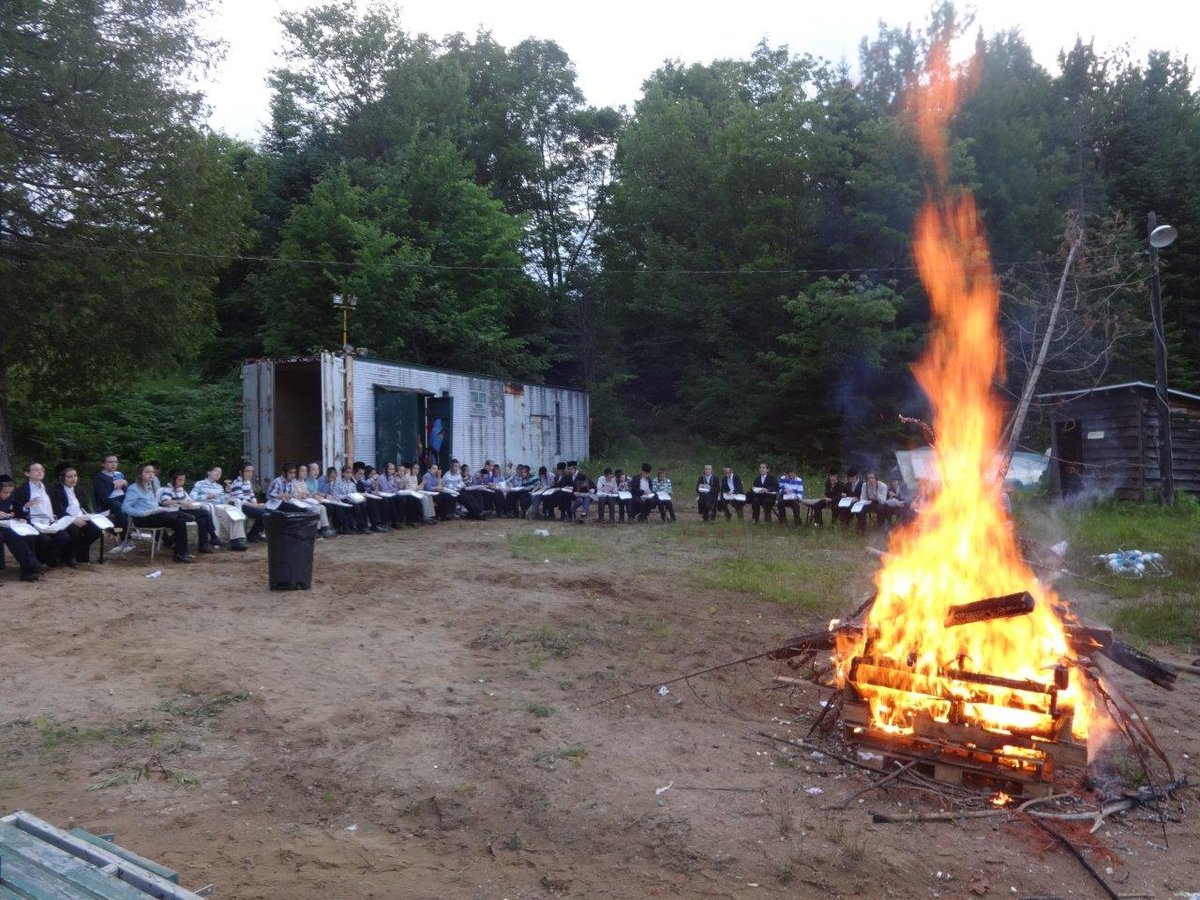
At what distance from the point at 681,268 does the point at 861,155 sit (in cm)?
831

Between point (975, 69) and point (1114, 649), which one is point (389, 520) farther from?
point (975, 69)

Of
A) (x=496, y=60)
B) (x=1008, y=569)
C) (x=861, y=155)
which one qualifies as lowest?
(x=1008, y=569)

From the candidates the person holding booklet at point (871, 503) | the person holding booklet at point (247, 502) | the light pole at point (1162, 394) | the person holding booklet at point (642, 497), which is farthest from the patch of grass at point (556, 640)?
the light pole at point (1162, 394)

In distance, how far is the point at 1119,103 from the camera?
35.9 meters

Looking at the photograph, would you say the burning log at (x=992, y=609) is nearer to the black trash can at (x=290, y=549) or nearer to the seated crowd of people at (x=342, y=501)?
the black trash can at (x=290, y=549)

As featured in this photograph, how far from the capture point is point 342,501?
688 inches

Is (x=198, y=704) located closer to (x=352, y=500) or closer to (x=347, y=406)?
(x=352, y=500)

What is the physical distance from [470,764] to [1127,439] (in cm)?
2123

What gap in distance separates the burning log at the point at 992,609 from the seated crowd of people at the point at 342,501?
1043cm

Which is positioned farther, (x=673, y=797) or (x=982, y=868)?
(x=673, y=797)

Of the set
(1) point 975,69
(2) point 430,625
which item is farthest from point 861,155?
(2) point 430,625

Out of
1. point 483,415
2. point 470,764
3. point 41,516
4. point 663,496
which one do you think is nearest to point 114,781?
point 470,764

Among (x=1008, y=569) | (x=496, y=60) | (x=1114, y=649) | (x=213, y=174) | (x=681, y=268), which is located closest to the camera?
(x=1114, y=649)

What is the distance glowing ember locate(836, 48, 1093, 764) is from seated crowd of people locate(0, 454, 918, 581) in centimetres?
895
